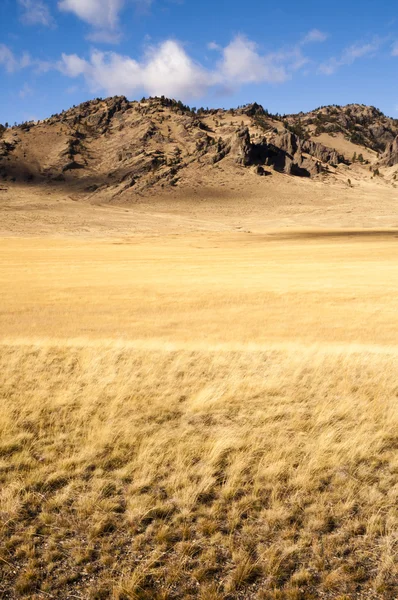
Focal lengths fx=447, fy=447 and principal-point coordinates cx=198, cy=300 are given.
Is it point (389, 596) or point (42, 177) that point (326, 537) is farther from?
point (42, 177)

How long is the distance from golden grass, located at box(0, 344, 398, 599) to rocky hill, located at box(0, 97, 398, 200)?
114 meters

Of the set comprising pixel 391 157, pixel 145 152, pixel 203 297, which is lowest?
pixel 203 297

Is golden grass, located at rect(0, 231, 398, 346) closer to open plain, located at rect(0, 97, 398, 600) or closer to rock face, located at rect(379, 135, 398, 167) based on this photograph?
open plain, located at rect(0, 97, 398, 600)

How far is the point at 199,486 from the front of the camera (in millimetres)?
4953

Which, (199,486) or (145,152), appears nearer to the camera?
(199,486)

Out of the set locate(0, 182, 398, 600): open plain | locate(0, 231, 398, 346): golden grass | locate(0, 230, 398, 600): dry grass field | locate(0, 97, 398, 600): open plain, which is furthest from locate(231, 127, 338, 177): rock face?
locate(0, 230, 398, 600): dry grass field

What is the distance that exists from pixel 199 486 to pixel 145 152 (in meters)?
150

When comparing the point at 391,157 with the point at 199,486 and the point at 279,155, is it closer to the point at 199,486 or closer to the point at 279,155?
the point at 279,155

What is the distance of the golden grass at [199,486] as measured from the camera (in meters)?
3.82

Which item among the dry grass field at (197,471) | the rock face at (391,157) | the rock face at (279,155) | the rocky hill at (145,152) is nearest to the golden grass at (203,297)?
the dry grass field at (197,471)

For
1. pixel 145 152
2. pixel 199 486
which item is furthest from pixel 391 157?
pixel 199 486

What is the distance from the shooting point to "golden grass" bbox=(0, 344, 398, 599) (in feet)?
12.5

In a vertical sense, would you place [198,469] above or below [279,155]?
below

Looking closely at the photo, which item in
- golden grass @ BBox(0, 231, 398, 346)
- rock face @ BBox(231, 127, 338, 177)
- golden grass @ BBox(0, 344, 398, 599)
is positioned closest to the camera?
golden grass @ BBox(0, 344, 398, 599)
